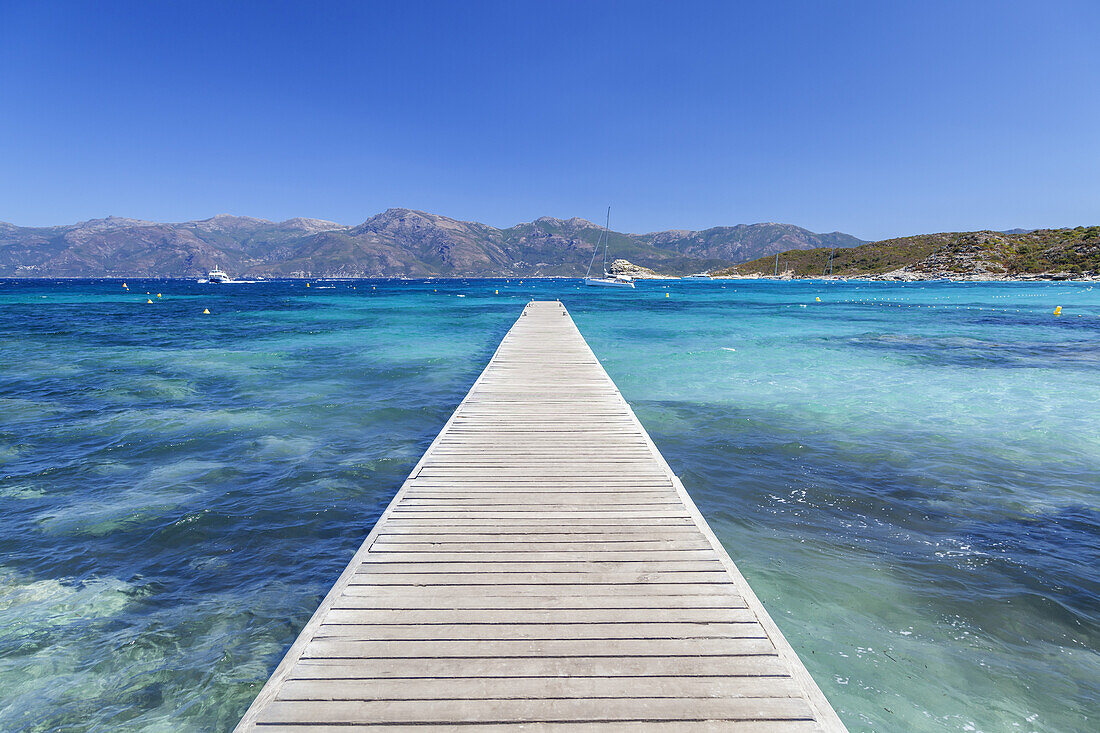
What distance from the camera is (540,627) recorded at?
11.1 feet

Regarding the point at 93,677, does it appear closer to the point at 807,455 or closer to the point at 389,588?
the point at 389,588

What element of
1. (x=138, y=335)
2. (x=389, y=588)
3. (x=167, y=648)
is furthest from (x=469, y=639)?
(x=138, y=335)

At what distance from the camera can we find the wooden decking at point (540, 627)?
271cm

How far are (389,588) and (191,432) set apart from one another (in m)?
9.03

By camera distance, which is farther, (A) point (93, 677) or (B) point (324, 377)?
(B) point (324, 377)

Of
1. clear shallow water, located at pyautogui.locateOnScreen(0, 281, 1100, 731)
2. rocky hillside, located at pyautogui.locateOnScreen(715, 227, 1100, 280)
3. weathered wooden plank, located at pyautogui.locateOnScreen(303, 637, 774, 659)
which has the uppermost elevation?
rocky hillside, located at pyautogui.locateOnScreen(715, 227, 1100, 280)

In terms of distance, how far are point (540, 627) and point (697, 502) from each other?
4.45 meters

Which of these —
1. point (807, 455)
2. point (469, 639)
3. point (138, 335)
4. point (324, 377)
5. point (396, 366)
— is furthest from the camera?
point (138, 335)

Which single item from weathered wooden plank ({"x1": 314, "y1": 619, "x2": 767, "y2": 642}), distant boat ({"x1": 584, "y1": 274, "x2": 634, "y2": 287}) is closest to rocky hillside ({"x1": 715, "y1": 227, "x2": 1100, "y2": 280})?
distant boat ({"x1": 584, "y1": 274, "x2": 634, "y2": 287})

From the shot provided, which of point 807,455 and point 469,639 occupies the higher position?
point 469,639

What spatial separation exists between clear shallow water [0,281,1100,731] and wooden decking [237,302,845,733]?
137 centimetres

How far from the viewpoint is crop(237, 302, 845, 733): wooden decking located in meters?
2.71

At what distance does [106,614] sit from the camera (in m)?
4.93

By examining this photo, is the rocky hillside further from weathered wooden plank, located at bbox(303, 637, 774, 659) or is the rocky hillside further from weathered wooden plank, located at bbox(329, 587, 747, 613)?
weathered wooden plank, located at bbox(303, 637, 774, 659)
